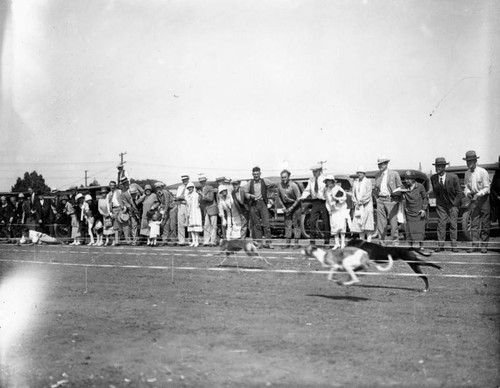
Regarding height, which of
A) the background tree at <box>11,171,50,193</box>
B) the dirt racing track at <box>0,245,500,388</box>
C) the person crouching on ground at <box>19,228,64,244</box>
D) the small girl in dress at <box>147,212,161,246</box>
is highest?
the background tree at <box>11,171,50,193</box>

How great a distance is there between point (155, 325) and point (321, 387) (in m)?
2.61

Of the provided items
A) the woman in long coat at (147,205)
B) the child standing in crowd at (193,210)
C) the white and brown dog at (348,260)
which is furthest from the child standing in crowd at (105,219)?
the white and brown dog at (348,260)

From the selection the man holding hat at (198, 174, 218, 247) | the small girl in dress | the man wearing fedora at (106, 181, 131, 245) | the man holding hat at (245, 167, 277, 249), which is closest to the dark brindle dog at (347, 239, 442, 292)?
the man holding hat at (245, 167, 277, 249)

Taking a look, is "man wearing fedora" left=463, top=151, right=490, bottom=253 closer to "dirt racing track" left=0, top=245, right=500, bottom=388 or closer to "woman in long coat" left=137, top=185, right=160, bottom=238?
"dirt racing track" left=0, top=245, right=500, bottom=388

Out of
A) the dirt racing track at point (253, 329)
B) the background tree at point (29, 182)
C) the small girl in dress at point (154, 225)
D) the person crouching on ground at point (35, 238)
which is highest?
the background tree at point (29, 182)

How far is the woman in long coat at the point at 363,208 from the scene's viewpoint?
15055mm

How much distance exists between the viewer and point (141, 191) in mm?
23172

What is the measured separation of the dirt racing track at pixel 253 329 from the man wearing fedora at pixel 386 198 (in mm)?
3043

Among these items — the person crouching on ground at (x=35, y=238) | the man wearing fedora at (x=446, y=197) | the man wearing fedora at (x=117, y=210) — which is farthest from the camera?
the person crouching on ground at (x=35, y=238)

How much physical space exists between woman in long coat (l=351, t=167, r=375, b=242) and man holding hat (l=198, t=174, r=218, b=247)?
3540 millimetres

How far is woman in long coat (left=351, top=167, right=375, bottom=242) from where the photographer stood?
49.4ft

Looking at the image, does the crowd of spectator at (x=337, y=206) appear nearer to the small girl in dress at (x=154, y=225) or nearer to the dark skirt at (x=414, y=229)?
the dark skirt at (x=414, y=229)

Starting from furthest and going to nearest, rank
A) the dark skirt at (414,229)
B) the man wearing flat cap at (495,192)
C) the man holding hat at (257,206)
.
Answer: the man holding hat at (257,206) < the man wearing flat cap at (495,192) < the dark skirt at (414,229)

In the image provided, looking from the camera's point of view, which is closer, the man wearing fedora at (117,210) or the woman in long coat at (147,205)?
the woman in long coat at (147,205)
